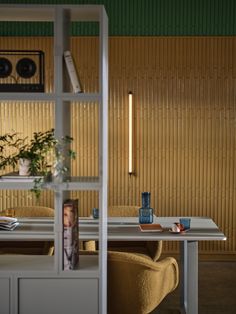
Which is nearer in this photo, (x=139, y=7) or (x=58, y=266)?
(x=58, y=266)

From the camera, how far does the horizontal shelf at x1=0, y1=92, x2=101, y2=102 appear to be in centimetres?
320

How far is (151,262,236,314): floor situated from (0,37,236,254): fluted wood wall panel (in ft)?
1.44

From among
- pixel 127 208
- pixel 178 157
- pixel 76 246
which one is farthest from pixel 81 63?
pixel 76 246

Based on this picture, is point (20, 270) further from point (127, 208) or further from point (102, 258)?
point (127, 208)

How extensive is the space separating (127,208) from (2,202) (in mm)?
2025

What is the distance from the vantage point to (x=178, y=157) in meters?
6.65

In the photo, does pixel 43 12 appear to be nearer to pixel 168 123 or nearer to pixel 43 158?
pixel 43 158

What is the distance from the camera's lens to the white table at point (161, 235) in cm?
412

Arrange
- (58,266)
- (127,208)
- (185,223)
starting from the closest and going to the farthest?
(58,266) → (185,223) → (127,208)

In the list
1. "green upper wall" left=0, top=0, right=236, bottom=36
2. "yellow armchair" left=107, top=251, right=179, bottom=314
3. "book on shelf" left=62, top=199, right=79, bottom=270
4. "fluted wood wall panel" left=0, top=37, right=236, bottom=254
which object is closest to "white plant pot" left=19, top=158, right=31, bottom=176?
"book on shelf" left=62, top=199, right=79, bottom=270

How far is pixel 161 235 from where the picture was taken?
4.19m

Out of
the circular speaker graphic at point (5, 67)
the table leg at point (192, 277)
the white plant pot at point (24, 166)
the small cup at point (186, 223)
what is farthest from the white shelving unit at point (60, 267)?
the small cup at point (186, 223)

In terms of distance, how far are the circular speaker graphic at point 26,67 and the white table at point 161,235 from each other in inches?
53.0

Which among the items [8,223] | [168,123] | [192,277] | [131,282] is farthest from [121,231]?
[168,123]
